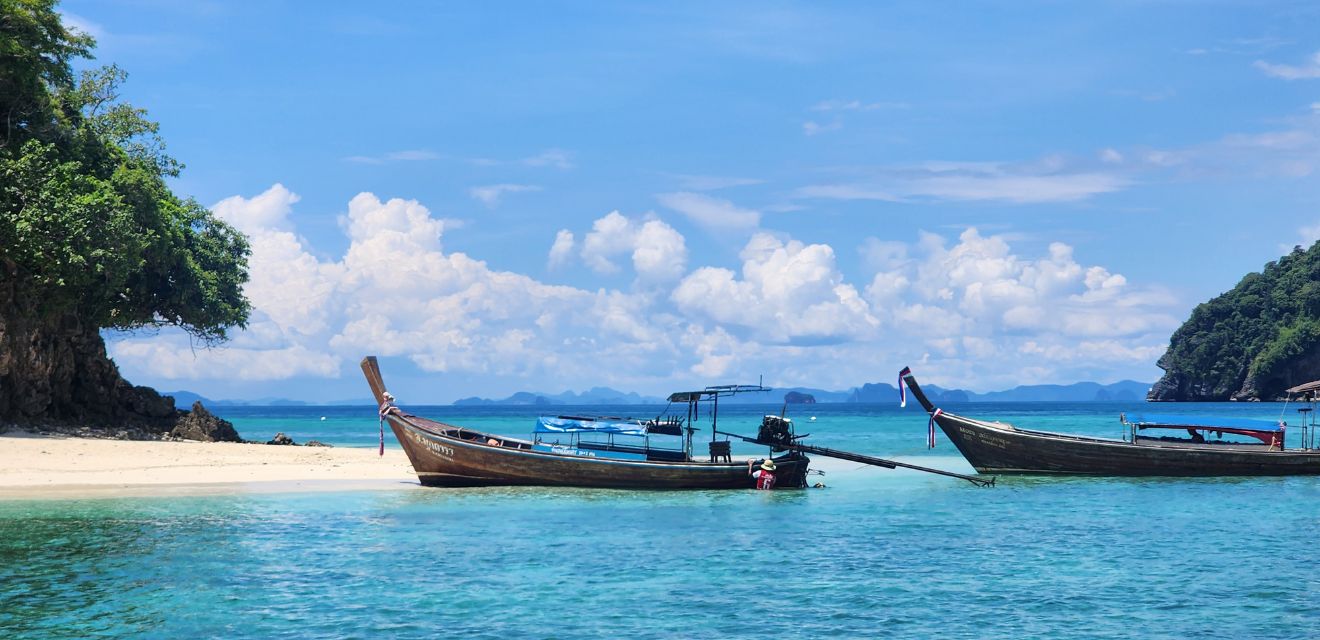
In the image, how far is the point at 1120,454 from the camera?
39094 millimetres

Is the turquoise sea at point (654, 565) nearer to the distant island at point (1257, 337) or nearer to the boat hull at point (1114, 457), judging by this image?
the boat hull at point (1114, 457)

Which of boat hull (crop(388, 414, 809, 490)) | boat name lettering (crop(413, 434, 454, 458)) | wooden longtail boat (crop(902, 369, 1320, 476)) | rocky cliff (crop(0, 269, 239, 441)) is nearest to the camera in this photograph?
boat hull (crop(388, 414, 809, 490))

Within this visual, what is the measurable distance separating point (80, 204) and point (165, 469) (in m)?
10.0

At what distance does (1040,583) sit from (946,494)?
584 inches

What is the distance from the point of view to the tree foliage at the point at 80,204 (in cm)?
3838

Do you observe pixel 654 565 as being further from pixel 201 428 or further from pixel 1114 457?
pixel 201 428

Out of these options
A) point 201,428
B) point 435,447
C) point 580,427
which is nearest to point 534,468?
point 580,427

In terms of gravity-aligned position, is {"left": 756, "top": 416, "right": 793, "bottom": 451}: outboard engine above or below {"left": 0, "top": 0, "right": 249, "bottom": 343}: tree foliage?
below

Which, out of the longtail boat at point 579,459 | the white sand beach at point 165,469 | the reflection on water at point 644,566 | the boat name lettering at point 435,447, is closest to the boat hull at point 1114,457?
the reflection on water at point 644,566

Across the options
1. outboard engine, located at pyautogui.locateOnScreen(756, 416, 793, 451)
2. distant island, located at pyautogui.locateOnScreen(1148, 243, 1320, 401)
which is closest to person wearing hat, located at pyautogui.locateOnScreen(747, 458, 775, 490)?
outboard engine, located at pyautogui.locateOnScreen(756, 416, 793, 451)

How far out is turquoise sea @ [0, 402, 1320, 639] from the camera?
1655 cm

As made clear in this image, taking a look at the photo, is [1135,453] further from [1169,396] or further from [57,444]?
[1169,396]

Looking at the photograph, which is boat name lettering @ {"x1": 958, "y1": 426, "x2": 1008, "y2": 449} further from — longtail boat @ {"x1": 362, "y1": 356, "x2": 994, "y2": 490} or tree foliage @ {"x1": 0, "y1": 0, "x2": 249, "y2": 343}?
tree foliage @ {"x1": 0, "y1": 0, "x2": 249, "y2": 343}

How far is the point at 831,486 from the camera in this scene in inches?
1433
